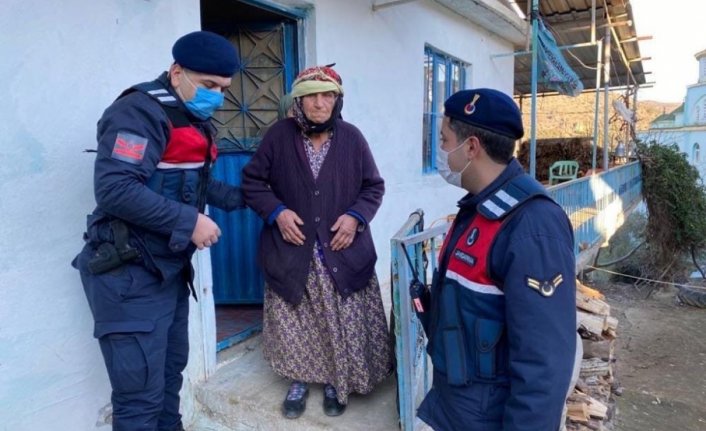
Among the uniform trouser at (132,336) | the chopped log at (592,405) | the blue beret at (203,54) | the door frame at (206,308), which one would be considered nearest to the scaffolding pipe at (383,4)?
the door frame at (206,308)

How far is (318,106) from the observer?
2.21 metres

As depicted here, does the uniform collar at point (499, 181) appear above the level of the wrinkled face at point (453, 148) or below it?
below

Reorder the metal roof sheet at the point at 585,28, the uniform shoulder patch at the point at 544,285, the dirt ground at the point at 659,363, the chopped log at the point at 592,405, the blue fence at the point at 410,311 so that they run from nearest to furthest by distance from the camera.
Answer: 1. the uniform shoulder patch at the point at 544,285
2. the blue fence at the point at 410,311
3. the chopped log at the point at 592,405
4. the dirt ground at the point at 659,363
5. the metal roof sheet at the point at 585,28

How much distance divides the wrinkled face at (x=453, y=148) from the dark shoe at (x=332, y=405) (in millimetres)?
1384

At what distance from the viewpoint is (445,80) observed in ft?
18.9

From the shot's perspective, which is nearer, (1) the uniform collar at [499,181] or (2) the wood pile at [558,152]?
(1) the uniform collar at [499,181]

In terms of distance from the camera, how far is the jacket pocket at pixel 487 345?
130cm

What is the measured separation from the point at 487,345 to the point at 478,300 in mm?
115

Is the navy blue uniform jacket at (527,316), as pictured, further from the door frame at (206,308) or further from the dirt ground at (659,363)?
the dirt ground at (659,363)

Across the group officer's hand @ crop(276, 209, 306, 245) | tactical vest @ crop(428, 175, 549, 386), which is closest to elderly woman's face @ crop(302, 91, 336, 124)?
officer's hand @ crop(276, 209, 306, 245)

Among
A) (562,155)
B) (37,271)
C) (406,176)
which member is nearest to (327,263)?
(37,271)

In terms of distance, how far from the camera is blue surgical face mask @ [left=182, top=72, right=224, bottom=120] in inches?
70.5

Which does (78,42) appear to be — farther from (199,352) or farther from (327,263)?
(199,352)

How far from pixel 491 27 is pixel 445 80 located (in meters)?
1.32
